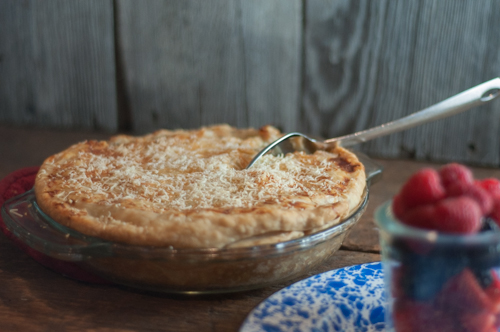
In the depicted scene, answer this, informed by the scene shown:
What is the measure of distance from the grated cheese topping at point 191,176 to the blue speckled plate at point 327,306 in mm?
145

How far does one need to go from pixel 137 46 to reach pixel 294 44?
28.5 inches

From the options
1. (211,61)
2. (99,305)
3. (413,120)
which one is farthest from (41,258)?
(211,61)

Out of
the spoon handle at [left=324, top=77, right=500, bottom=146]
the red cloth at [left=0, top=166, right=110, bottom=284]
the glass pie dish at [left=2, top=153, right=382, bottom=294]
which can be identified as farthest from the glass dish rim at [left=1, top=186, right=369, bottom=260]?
the spoon handle at [left=324, top=77, right=500, bottom=146]

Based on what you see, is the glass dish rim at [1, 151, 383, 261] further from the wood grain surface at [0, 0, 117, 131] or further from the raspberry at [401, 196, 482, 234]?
the wood grain surface at [0, 0, 117, 131]

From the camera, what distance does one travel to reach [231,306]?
0.82m

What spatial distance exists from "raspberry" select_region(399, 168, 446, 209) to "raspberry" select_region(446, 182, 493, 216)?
0.05 feet

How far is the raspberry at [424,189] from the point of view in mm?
552

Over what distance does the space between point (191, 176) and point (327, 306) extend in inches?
16.1

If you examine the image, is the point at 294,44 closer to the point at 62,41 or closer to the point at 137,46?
the point at 137,46

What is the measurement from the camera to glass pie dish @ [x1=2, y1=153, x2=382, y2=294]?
2.36ft

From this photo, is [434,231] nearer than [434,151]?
Yes

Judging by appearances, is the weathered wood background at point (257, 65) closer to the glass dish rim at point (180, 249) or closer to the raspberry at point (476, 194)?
the glass dish rim at point (180, 249)

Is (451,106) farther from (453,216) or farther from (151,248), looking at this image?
(151,248)

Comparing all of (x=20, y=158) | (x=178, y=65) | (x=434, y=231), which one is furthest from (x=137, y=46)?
(x=434, y=231)
